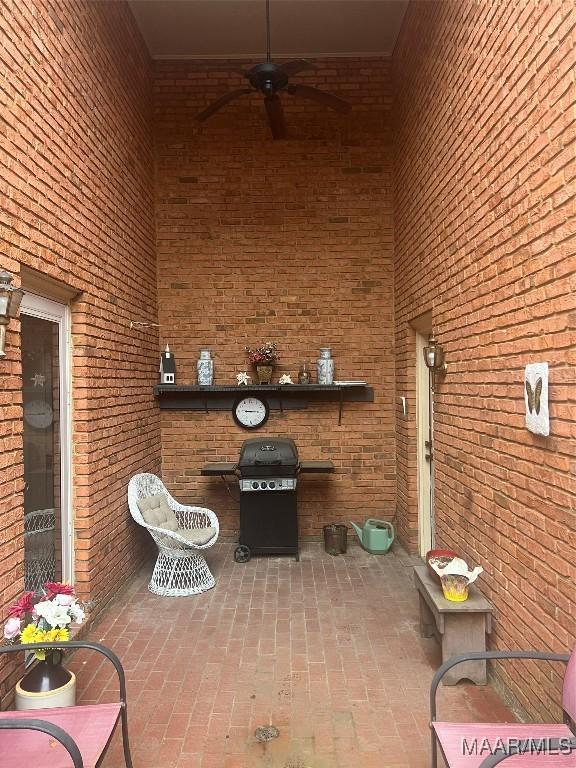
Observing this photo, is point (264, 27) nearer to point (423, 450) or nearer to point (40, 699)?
point (423, 450)

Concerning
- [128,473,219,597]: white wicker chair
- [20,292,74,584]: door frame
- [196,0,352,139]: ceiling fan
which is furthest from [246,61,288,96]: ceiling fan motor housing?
[128,473,219,597]: white wicker chair

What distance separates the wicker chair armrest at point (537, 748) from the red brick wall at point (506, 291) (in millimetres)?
526

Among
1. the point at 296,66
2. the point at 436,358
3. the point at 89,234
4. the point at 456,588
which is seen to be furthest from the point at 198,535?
the point at 296,66

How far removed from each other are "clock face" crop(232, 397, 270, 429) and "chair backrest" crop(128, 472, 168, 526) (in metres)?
1.27

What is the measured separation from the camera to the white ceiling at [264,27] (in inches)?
207

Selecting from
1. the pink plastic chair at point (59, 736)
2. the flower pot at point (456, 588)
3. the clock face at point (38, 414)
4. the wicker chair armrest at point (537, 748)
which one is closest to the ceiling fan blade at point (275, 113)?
the clock face at point (38, 414)

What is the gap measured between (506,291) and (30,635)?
9.86 ft

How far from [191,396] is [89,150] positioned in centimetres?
285

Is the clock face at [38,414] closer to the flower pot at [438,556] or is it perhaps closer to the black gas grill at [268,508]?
the black gas grill at [268,508]

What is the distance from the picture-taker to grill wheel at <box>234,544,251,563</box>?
5215 mm

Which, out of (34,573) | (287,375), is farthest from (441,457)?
(34,573)

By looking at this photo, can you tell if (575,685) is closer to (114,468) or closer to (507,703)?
(507,703)

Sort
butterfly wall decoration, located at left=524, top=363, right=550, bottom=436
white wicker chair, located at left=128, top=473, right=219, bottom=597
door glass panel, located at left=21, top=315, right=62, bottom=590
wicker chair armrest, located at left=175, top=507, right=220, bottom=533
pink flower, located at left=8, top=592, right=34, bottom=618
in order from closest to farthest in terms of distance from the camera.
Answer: butterfly wall decoration, located at left=524, top=363, right=550, bottom=436 → pink flower, located at left=8, top=592, right=34, bottom=618 → door glass panel, located at left=21, top=315, right=62, bottom=590 → white wicker chair, located at left=128, top=473, right=219, bottom=597 → wicker chair armrest, located at left=175, top=507, right=220, bottom=533

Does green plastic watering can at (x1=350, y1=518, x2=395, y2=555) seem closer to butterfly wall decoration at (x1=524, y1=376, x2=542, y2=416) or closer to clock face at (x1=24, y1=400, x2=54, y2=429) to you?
butterfly wall decoration at (x1=524, y1=376, x2=542, y2=416)
